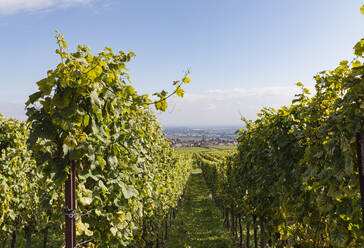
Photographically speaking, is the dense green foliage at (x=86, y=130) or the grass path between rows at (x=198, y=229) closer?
the dense green foliage at (x=86, y=130)

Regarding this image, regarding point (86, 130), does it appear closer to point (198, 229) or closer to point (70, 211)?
point (70, 211)

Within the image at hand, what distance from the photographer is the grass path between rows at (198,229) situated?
9.87 meters

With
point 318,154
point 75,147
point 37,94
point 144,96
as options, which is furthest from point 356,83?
point 37,94

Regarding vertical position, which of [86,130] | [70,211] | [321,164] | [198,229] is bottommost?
[198,229]

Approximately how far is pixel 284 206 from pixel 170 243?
8.30m

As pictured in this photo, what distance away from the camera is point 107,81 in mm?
2275

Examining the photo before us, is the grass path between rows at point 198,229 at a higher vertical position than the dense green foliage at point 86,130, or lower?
lower

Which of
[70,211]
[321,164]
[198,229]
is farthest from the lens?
[198,229]

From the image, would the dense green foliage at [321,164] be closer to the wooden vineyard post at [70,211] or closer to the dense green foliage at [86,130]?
the dense green foliage at [86,130]

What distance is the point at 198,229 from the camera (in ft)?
39.2

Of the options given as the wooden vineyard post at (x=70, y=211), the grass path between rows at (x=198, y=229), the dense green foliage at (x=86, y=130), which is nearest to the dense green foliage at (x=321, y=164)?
the dense green foliage at (x=86, y=130)

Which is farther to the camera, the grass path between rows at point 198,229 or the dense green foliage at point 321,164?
the grass path between rows at point 198,229

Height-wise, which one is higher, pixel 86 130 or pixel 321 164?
A: pixel 86 130

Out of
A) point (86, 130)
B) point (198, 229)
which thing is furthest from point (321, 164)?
point (198, 229)
